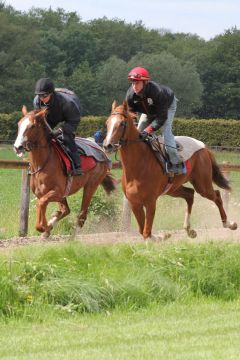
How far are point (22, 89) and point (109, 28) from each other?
42.4m

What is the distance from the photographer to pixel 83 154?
13602mm

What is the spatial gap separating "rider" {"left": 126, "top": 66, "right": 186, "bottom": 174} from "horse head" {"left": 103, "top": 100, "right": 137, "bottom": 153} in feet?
1.03

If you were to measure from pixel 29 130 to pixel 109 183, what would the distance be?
2.83m

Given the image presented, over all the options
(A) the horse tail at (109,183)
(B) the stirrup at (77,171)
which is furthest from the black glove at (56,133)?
(A) the horse tail at (109,183)

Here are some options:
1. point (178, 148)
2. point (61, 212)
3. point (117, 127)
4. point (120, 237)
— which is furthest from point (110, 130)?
point (120, 237)

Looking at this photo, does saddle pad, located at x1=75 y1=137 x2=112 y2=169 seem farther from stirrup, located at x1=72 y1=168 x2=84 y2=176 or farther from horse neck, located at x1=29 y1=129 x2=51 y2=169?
horse neck, located at x1=29 y1=129 x2=51 y2=169

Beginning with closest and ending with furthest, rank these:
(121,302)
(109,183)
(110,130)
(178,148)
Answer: (121,302) → (110,130) → (178,148) → (109,183)

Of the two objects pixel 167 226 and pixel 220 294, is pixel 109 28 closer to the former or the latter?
pixel 167 226

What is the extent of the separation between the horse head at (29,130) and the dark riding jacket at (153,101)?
48.5 inches

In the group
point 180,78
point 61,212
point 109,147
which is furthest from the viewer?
point 180,78

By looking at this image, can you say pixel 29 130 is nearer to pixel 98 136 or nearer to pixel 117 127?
pixel 117 127

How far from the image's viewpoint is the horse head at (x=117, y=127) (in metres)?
11.7

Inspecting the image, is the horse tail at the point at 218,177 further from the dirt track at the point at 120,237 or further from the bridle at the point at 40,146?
the bridle at the point at 40,146

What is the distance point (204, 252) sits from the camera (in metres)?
10.0
